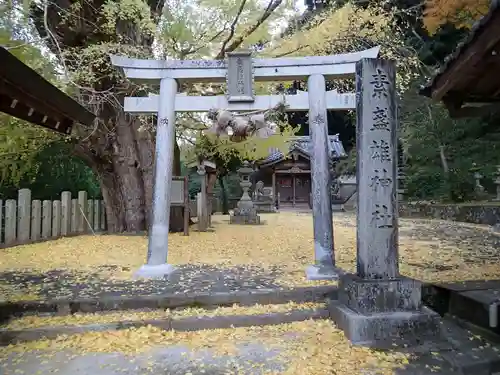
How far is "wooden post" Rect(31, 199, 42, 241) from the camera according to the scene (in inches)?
387

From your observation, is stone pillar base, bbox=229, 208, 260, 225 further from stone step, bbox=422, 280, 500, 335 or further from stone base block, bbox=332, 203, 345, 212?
stone step, bbox=422, 280, 500, 335

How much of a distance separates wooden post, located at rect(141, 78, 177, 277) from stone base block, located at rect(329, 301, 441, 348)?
3.29 meters

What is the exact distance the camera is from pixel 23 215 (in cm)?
948

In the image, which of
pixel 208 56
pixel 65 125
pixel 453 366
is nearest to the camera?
pixel 453 366

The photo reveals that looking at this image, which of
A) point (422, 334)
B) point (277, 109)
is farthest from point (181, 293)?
point (277, 109)

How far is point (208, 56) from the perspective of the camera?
1002 cm

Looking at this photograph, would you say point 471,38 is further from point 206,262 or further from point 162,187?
point 206,262

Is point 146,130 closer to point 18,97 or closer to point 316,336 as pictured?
point 18,97

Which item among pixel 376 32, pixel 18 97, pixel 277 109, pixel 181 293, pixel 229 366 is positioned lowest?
pixel 229 366

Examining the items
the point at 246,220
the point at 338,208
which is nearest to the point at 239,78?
the point at 246,220

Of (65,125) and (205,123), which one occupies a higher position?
(205,123)

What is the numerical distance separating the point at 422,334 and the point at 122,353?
3.07 m

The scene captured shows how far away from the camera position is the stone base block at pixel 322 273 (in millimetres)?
5704

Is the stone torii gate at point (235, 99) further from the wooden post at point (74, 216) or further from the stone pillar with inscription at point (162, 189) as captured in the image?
the wooden post at point (74, 216)
